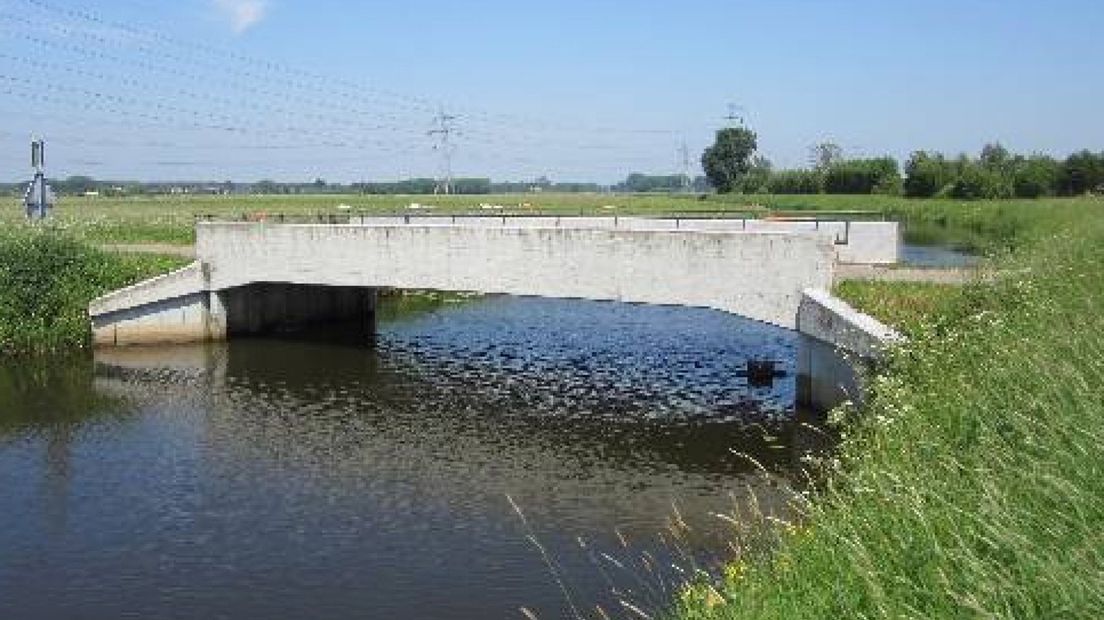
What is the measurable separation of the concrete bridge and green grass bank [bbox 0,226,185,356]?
0.96m

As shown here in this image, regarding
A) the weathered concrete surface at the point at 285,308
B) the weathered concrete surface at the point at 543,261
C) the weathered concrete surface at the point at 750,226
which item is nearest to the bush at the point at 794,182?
the weathered concrete surface at the point at 285,308

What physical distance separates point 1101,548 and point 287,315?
3766 cm

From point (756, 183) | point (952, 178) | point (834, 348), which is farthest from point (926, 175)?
point (834, 348)

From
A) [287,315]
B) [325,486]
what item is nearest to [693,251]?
[325,486]

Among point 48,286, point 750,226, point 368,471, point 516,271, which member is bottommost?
point 368,471

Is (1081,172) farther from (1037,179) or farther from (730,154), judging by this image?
(730,154)

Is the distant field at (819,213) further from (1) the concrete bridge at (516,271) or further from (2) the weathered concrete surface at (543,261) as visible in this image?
(1) the concrete bridge at (516,271)

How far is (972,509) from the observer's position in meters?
6.32

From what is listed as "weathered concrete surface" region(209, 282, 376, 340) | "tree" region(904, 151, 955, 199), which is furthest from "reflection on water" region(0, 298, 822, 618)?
"tree" region(904, 151, 955, 199)

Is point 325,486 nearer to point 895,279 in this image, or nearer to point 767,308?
point 767,308

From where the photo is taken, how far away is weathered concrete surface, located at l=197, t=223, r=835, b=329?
83.5 ft

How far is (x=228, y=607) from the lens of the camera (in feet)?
48.1

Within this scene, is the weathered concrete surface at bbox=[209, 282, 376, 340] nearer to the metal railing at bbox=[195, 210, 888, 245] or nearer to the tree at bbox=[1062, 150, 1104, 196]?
the metal railing at bbox=[195, 210, 888, 245]

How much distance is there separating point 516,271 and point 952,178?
69.2m
